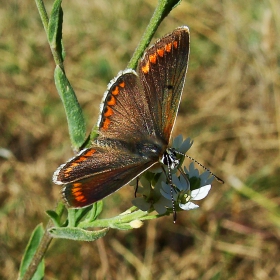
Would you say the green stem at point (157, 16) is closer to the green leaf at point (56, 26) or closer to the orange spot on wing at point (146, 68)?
the orange spot on wing at point (146, 68)

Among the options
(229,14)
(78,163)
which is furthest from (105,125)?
(229,14)

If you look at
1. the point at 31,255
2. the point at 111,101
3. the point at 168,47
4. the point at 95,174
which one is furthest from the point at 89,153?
the point at 31,255

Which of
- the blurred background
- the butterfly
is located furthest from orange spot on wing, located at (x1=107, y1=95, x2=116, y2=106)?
the blurred background

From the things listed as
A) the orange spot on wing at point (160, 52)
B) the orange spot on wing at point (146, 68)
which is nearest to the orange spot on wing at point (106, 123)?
the orange spot on wing at point (146, 68)

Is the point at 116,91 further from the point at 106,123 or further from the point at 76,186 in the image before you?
the point at 76,186

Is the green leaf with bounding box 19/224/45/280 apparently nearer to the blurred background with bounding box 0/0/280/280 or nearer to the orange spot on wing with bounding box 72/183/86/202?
the orange spot on wing with bounding box 72/183/86/202

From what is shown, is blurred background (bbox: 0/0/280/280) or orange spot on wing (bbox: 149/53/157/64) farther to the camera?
blurred background (bbox: 0/0/280/280)

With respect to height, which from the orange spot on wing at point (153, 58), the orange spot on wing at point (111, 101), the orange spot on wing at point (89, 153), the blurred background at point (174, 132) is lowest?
the blurred background at point (174, 132)

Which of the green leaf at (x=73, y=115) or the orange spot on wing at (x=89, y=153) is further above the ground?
the green leaf at (x=73, y=115)
